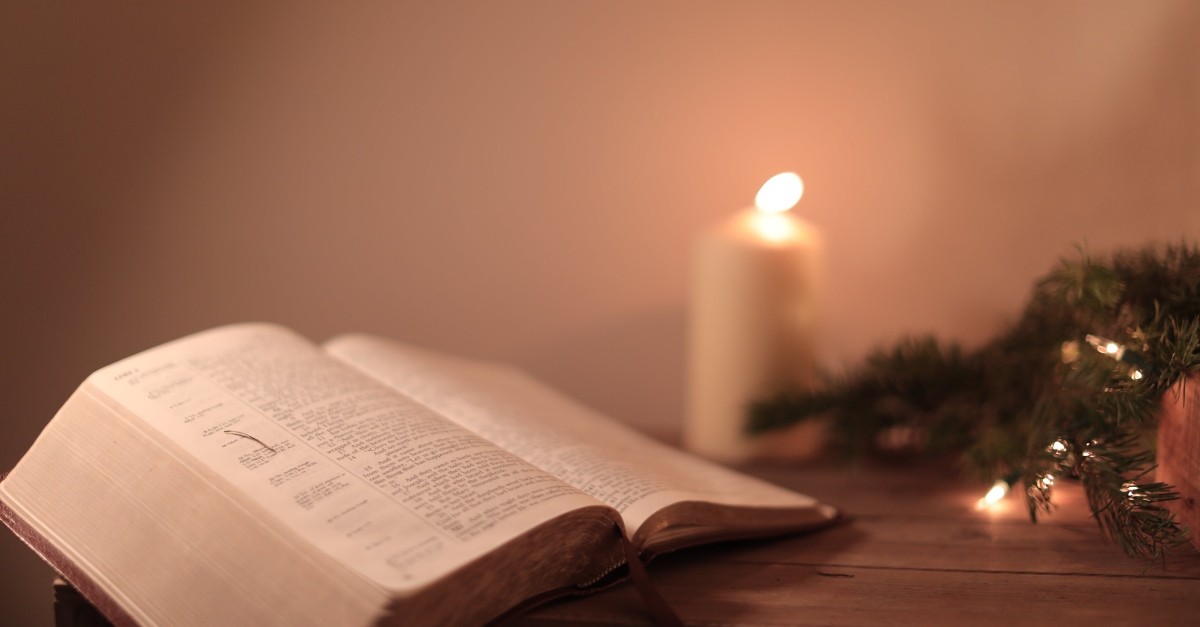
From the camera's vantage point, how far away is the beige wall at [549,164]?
2.72 ft

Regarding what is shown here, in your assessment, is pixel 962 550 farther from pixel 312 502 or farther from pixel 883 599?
pixel 312 502

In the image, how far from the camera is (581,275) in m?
0.95

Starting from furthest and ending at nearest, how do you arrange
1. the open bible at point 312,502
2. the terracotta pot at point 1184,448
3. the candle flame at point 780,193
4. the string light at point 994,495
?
1. the candle flame at point 780,193
2. the string light at point 994,495
3. the terracotta pot at point 1184,448
4. the open bible at point 312,502

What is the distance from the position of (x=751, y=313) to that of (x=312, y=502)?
0.44 meters

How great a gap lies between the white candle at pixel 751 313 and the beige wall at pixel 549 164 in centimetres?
11

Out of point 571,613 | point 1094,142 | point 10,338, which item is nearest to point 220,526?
point 571,613

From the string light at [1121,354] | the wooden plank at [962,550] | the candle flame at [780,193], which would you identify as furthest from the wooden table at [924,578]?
the candle flame at [780,193]

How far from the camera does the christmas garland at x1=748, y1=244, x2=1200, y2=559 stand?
55cm

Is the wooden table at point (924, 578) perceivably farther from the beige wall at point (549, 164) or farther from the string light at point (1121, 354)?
the beige wall at point (549, 164)

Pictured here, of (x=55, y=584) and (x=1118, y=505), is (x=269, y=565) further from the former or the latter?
(x=1118, y=505)

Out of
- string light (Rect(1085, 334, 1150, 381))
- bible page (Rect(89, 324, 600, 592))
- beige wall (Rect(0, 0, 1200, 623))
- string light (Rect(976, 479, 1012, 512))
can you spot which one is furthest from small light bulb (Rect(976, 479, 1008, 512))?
bible page (Rect(89, 324, 600, 592))

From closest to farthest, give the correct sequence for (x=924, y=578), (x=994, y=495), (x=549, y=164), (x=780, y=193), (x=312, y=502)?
1. (x=312, y=502)
2. (x=924, y=578)
3. (x=994, y=495)
4. (x=780, y=193)
5. (x=549, y=164)

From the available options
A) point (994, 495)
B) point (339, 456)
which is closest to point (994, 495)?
point (994, 495)

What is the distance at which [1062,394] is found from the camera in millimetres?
635
